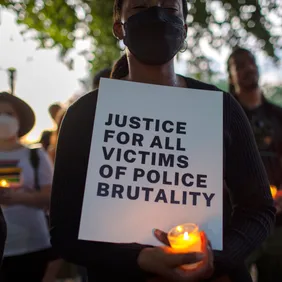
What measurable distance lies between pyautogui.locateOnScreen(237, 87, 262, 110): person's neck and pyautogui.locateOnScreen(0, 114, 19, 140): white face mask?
1639mm

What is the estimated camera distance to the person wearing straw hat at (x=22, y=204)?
3.55 m

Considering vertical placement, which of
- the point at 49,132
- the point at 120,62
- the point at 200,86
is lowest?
the point at 200,86

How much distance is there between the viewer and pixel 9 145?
388 centimetres

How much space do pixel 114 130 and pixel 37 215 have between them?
7.71 feet

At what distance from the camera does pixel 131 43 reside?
5.62ft

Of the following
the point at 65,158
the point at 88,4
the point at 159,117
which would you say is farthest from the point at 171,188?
the point at 88,4

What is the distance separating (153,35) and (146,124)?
333 mm

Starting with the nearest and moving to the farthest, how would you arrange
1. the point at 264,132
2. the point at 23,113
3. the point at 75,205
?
the point at 75,205, the point at 264,132, the point at 23,113

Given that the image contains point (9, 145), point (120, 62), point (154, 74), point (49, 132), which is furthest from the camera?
point (49, 132)

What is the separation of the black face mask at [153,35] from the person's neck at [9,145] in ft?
7.72

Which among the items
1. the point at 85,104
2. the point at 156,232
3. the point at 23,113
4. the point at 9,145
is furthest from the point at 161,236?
the point at 23,113

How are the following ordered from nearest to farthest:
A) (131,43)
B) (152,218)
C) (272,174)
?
(152,218)
(131,43)
(272,174)

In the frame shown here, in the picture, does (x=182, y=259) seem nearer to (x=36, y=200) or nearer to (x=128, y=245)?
(x=128, y=245)

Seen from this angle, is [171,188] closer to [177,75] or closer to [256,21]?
[177,75]
